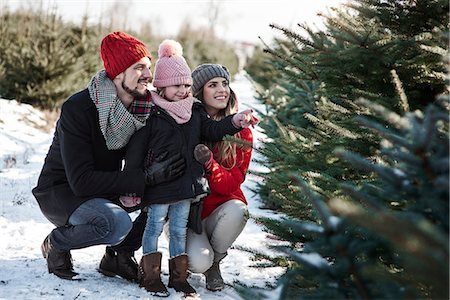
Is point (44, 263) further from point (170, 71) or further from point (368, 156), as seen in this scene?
point (368, 156)

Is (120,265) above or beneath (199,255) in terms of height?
beneath

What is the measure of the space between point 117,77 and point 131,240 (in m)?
1.11

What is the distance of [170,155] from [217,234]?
2.14ft

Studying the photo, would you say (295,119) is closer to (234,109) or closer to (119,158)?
(234,109)

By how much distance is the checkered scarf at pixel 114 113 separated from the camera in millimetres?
3137

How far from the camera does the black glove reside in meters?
3.16

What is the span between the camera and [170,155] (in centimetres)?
322

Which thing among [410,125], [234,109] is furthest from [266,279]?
[410,125]

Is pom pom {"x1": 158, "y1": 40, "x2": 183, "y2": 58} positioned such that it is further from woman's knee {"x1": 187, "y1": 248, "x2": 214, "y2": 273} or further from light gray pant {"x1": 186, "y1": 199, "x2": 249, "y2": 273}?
woman's knee {"x1": 187, "y1": 248, "x2": 214, "y2": 273}

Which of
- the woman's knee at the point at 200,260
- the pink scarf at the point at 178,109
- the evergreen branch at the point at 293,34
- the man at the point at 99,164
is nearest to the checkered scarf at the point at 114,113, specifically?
the man at the point at 99,164

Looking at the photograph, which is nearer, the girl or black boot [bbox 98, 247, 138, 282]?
the girl

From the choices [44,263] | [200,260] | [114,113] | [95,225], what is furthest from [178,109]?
[44,263]

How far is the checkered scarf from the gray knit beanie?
0.52 m

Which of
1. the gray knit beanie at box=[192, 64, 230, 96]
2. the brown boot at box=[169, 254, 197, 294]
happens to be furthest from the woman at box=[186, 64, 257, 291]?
the brown boot at box=[169, 254, 197, 294]
